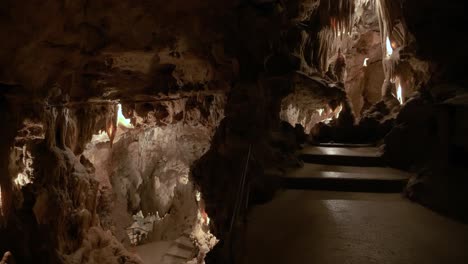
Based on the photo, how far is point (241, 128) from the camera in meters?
6.22

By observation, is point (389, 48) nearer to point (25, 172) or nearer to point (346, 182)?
point (346, 182)

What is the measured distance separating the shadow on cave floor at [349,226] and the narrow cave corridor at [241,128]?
0.8 inches

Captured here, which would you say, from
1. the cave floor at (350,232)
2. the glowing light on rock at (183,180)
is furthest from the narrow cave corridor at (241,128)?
the glowing light on rock at (183,180)

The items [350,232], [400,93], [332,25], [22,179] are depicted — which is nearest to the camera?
[350,232]

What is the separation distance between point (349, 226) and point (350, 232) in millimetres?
139

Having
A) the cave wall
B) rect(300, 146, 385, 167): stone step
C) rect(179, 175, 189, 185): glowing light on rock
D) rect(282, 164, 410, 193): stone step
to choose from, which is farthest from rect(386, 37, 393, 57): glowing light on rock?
rect(179, 175, 189, 185): glowing light on rock

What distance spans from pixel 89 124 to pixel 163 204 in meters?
5.99

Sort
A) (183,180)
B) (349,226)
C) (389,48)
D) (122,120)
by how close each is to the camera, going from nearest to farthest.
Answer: (349,226), (389,48), (122,120), (183,180)

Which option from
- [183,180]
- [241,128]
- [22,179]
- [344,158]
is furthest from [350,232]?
[183,180]

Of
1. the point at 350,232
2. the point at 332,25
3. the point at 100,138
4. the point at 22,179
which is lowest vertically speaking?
the point at 22,179

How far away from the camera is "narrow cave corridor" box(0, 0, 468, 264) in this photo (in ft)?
12.9

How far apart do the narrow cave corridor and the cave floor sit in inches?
0.8

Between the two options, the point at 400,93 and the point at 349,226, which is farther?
the point at 400,93

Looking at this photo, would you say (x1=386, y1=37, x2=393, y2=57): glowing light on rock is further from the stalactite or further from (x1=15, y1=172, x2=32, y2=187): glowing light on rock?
(x1=15, y1=172, x2=32, y2=187): glowing light on rock
